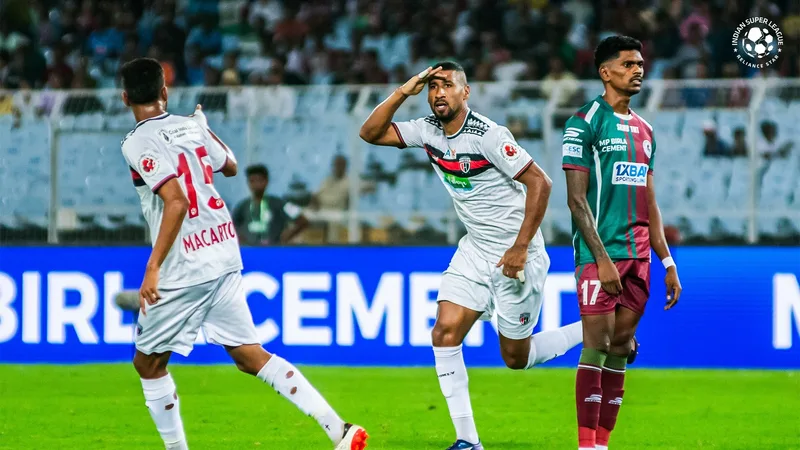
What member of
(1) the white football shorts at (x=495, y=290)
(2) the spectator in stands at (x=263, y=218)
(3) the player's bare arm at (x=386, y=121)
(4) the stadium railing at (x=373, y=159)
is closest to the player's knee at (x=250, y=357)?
(1) the white football shorts at (x=495, y=290)

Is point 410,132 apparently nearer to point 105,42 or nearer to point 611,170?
point 611,170

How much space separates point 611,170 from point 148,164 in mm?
2107

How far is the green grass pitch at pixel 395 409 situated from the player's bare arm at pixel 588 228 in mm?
1435

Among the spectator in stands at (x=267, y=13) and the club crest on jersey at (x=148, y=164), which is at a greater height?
the spectator in stands at (x=267, y=13)

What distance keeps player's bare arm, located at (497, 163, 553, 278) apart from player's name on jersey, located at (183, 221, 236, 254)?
4.41ft

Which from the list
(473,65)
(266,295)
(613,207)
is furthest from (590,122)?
(473,65)

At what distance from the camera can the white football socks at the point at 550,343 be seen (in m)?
7.04

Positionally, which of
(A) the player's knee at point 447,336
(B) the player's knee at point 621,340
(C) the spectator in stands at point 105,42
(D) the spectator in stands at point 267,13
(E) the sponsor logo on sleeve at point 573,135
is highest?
(D) the spectator in stands at point 267,13

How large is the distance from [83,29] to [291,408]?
408 inches

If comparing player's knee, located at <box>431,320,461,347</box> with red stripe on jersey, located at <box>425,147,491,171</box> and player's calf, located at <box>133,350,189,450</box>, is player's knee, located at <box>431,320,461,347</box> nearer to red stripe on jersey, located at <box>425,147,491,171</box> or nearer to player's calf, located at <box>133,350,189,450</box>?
red stripe on jersey, located at <box>425,147,491,171</box>

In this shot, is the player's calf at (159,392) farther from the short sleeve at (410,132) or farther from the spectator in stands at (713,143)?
the spectator in stands at (713,143)

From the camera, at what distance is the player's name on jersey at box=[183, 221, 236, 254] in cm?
587

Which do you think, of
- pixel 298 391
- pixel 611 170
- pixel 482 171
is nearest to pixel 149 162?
pixel 298 391

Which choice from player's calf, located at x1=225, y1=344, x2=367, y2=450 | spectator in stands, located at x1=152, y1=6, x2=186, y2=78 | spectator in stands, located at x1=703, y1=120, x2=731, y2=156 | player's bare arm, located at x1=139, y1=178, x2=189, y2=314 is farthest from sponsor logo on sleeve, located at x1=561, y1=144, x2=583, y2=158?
spectator in stands, located at x1=152, y1=6, x2=186, y2=78
